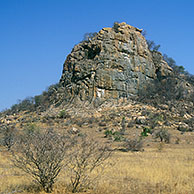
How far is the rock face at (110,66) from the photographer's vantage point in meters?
50.5

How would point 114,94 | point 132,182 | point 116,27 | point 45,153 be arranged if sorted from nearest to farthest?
point 45,153 → point 132,182 → point 114,94 → point 116,27

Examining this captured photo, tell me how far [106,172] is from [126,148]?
10992 mm

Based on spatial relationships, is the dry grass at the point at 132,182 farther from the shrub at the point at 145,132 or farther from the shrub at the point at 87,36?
the shrub at the point at 87,36

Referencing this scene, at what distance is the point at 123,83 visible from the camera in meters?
51.7

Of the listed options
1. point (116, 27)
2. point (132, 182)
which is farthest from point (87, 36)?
point (132, 182)

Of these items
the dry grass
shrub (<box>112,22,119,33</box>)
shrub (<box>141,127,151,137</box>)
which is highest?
shrub (<box>112,22,119,33</box>)

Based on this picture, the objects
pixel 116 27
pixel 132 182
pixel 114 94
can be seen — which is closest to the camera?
pixel 132 182

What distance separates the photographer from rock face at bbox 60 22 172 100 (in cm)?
5047

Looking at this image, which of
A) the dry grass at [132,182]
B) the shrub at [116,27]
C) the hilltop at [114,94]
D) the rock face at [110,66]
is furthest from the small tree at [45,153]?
the shrub at [116,27]

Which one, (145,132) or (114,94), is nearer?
(145,132)

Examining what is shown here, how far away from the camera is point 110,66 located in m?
51.5

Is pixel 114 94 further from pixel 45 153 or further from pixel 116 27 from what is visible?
pixel 45 153

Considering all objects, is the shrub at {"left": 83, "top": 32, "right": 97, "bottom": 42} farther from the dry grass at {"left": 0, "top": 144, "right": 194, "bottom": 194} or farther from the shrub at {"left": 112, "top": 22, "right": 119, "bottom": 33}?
the dry grass at {"left": 0, "top": 144, "right": 194, "bottom": 194}

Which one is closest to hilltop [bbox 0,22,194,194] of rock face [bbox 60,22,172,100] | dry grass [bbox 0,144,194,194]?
rock face [bbox 60,22,172,100]
